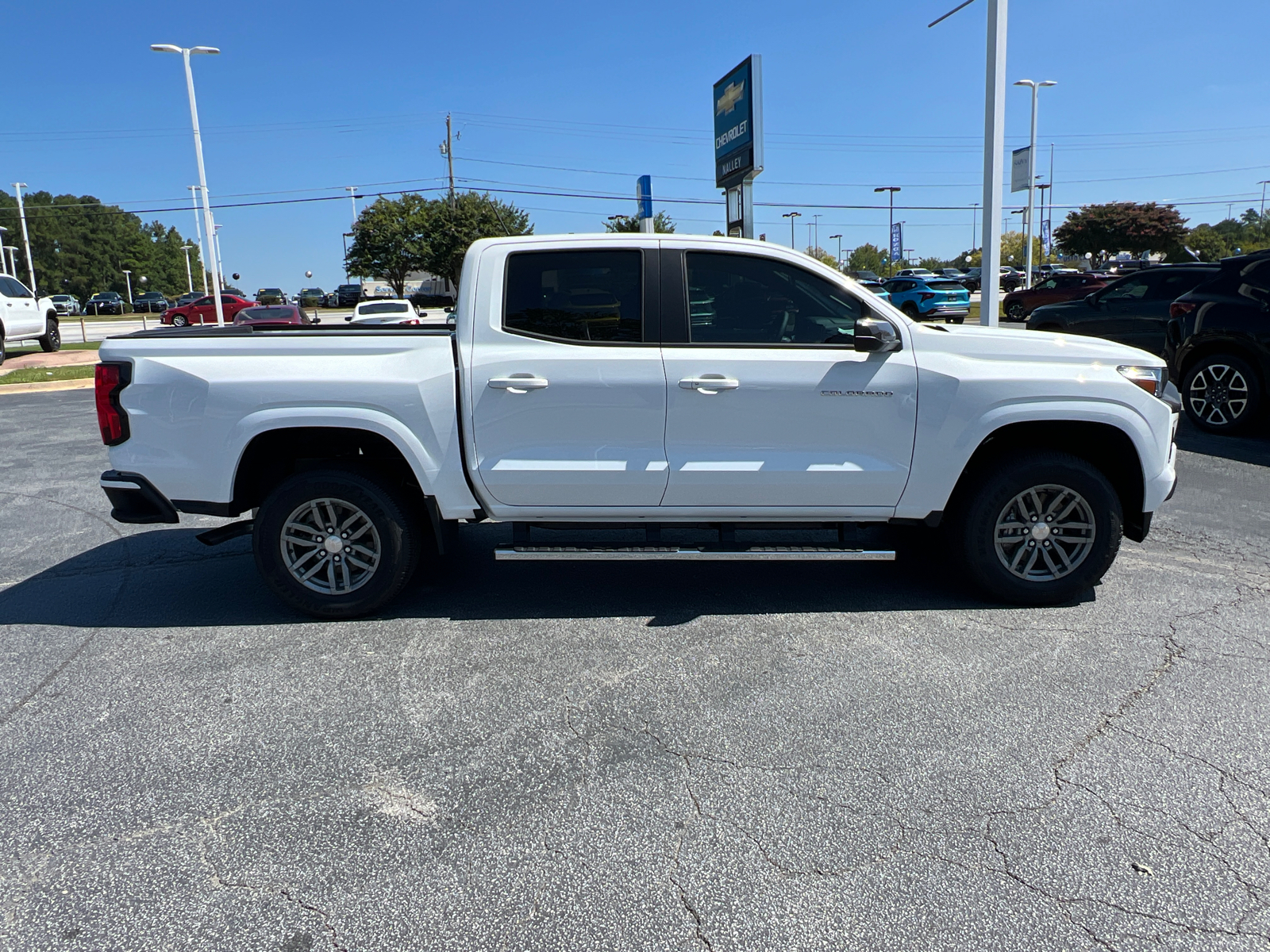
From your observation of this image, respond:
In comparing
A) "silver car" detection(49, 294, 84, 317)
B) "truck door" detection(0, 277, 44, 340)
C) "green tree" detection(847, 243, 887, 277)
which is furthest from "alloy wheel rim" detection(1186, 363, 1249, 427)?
"green tree" detection(847, 243, 887, 277)

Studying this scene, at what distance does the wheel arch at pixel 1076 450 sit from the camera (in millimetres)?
4863

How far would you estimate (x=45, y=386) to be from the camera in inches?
659

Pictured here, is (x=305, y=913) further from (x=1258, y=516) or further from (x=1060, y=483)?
(x=1258, y=516)

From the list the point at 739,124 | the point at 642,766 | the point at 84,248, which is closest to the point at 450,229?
the point at 739,124

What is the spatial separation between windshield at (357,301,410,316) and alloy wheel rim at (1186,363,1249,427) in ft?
63.9

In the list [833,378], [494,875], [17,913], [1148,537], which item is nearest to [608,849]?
[494,875]

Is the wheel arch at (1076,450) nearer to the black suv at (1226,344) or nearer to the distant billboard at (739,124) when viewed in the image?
the black suv at (1226,344)

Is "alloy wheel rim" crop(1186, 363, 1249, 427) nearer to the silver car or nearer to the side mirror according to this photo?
the side mirror

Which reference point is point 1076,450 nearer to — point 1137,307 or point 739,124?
point 1137,307

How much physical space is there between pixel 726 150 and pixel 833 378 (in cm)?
1832

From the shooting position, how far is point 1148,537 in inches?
248

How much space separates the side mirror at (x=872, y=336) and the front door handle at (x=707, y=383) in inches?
25.7

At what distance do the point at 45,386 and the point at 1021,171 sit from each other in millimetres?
22804

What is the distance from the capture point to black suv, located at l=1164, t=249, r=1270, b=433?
9.14 meters
